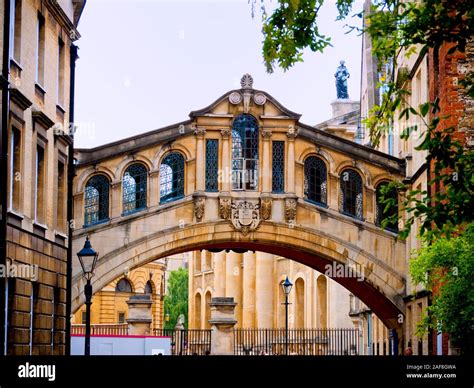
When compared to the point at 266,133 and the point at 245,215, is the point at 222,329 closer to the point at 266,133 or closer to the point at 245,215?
the point at 245,215

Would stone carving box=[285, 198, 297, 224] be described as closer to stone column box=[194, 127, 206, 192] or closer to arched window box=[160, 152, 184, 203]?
stone column box=[194, 127, 206, 192]

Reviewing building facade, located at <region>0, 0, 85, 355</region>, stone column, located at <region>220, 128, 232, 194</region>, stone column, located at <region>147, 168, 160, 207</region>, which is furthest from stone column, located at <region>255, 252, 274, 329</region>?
building facade, located at <region>0, 0, 85, 355</region>

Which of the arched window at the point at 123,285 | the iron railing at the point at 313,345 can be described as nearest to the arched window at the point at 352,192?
the iron railing at the point at 313,345

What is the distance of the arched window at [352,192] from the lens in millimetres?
40500

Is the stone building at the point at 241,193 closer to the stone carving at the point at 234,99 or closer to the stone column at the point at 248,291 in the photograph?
the stone carving at the point at 234,99

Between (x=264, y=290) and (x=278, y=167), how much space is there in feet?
81.2

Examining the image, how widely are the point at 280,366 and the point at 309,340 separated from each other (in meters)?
39.4

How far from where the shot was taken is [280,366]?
50.0ft

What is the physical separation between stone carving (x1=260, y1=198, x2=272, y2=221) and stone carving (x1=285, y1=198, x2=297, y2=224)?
0.52 metres

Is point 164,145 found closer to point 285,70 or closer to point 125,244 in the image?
point 125,244

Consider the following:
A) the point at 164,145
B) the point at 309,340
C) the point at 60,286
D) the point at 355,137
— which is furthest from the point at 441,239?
the point at 355,137

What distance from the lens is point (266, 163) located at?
130 feet

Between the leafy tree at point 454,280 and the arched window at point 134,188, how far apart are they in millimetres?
13895

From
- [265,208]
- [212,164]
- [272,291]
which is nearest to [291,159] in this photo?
[265,208]
